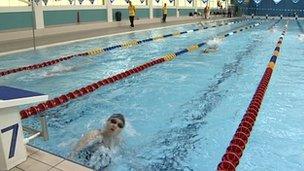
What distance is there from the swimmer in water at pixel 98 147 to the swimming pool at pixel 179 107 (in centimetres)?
14

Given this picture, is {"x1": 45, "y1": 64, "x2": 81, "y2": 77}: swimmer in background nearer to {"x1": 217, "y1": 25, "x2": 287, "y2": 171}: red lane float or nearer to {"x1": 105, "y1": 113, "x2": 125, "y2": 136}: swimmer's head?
{"x1": 105, "y1": 113, "x2": 125, "y2": 136}: swimmer's head

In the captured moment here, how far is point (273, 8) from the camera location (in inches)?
1251

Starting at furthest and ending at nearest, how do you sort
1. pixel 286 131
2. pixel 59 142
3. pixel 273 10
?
pixel 273 10 < pixel 286 131 < pixel 59 142

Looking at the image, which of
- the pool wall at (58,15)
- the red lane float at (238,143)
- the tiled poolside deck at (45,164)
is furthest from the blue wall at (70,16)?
the tiled poolside deck at (45,164)

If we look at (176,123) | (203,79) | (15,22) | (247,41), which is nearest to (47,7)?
(15,22)

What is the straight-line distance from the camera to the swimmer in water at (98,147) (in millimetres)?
3018

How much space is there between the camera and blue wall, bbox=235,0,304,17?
101ft

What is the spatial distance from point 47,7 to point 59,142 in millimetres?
10812

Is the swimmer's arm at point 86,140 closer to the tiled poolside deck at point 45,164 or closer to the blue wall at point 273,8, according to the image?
the tiled poolside deck at point 45,164

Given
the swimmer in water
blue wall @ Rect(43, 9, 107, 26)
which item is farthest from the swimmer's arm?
blue wall @ Rect(43, 9, 107, 26)

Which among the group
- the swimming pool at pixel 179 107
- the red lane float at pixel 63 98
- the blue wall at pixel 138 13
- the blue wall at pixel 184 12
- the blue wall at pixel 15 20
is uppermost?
the blue wall at pixel 184 12

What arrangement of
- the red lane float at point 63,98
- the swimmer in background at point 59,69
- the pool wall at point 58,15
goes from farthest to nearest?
the pool wall at point 58,15 < the swimmer in background at point 59,69 < the red lane float at point 63,98

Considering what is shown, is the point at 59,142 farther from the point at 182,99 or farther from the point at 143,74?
the point at 143,74

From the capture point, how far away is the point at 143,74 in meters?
6.89
